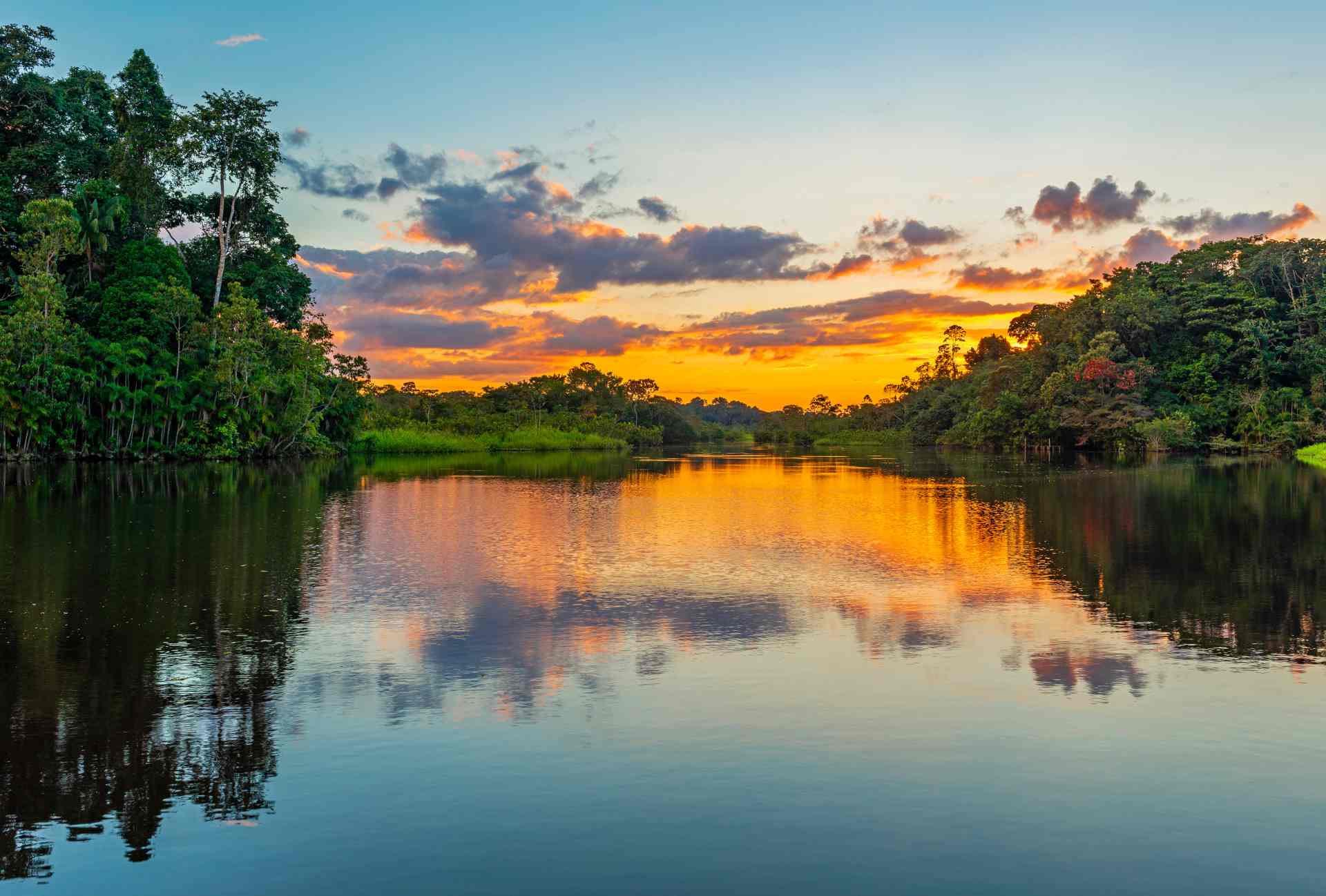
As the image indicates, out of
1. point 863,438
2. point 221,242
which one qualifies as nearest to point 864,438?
point 863,438

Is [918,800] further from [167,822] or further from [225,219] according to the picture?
[225,219]

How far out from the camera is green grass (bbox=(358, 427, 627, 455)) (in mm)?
70188

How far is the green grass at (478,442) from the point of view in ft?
230

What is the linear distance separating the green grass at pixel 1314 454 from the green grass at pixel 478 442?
5585 centimetres

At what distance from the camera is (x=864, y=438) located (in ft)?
386

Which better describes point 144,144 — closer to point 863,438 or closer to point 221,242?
point 221,242

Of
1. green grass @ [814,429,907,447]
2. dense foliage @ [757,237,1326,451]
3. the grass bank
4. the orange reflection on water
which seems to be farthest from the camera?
green grass @ [814,429,907,447]

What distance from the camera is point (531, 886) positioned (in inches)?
202

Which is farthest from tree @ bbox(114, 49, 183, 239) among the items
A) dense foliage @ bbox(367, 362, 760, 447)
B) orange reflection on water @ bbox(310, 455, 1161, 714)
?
orange reflection on water @ bbox(310, 455, 1161, 714)

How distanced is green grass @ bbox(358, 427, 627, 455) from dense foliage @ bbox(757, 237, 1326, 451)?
3780 cm

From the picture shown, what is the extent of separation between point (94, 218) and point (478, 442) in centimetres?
3858

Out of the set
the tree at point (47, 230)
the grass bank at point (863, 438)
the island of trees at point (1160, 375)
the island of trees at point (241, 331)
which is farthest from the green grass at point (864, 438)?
the tree at point (47, 230)

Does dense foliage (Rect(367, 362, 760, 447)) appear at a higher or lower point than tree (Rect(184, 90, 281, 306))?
lower

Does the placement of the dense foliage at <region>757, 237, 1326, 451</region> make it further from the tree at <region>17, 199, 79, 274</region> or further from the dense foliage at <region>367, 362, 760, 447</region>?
the tree at <region>17, 199, 79, 274</region>
